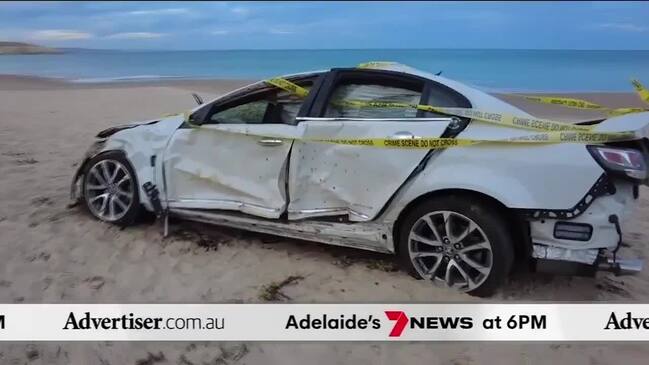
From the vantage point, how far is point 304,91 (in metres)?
3.14

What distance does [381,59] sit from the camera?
3033mm

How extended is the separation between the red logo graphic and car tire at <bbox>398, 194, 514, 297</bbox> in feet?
1.43

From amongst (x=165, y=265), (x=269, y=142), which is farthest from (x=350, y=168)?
(x=165, y=265)

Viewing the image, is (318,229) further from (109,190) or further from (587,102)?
(587,102)

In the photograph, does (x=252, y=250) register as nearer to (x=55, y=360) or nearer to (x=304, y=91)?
(x=304, y=91)

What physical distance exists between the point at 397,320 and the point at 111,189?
6.55ft

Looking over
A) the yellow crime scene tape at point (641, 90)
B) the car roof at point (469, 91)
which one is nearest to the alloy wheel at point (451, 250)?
the car roof at point (469, 91)

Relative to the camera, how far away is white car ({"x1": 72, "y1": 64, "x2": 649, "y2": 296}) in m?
2.54

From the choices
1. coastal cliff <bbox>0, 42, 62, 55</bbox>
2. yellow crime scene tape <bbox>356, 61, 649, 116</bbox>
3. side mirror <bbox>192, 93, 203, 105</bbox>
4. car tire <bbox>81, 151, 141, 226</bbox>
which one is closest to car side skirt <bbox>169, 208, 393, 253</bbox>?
car tire <bbox>81, 151, 141, 226</bbox>

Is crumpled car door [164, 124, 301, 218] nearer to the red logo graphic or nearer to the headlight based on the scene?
the headlight

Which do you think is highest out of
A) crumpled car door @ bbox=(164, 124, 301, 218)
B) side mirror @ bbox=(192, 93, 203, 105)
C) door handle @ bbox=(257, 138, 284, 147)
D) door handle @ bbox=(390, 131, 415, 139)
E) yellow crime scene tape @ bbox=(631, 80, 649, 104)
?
yellow crime scene tape @ bbox=(631, 80, 649, 104)

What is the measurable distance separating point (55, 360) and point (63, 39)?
1561 mm

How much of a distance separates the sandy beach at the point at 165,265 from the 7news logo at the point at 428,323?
8cm

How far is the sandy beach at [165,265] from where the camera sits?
2391mm
